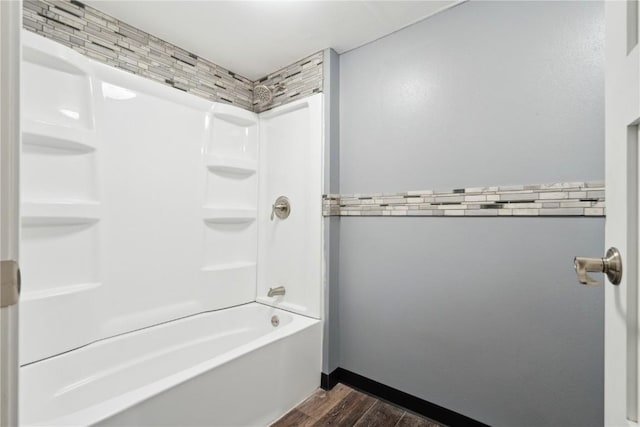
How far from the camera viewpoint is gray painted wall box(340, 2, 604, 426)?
128 centimetres

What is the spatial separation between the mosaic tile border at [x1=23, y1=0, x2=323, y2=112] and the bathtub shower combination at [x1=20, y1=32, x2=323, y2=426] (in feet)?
0.41

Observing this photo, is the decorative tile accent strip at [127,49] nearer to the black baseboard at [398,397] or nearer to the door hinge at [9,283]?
the door hinge at [9,283]

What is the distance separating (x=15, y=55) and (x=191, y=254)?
66.4 inches

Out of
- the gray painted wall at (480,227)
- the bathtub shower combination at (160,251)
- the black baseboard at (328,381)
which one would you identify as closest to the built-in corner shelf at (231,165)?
the bathtub shower combination at (160,251)

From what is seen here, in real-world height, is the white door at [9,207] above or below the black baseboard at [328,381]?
above

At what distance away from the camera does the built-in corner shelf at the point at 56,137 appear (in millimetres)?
1378

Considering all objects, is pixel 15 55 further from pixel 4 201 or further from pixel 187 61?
pixel 187 61

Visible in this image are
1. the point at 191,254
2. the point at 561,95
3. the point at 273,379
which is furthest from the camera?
the point at 191,254

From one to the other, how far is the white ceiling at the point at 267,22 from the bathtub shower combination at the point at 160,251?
0.34 meters

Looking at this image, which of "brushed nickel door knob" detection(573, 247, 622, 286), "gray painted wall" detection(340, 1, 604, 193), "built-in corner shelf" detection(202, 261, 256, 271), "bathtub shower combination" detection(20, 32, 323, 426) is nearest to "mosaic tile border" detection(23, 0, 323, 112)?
"bathtub shower combination" detection(20, 32, 323, 426)

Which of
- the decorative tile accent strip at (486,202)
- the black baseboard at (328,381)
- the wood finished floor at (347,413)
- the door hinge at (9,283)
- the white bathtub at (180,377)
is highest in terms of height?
the decorative tile accent strip at (486,202)

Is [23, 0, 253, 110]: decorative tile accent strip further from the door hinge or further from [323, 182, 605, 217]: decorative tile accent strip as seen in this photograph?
the door hinge

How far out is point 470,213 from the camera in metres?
1.54

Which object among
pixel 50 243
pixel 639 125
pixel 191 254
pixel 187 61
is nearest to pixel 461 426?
pixel 639 125
